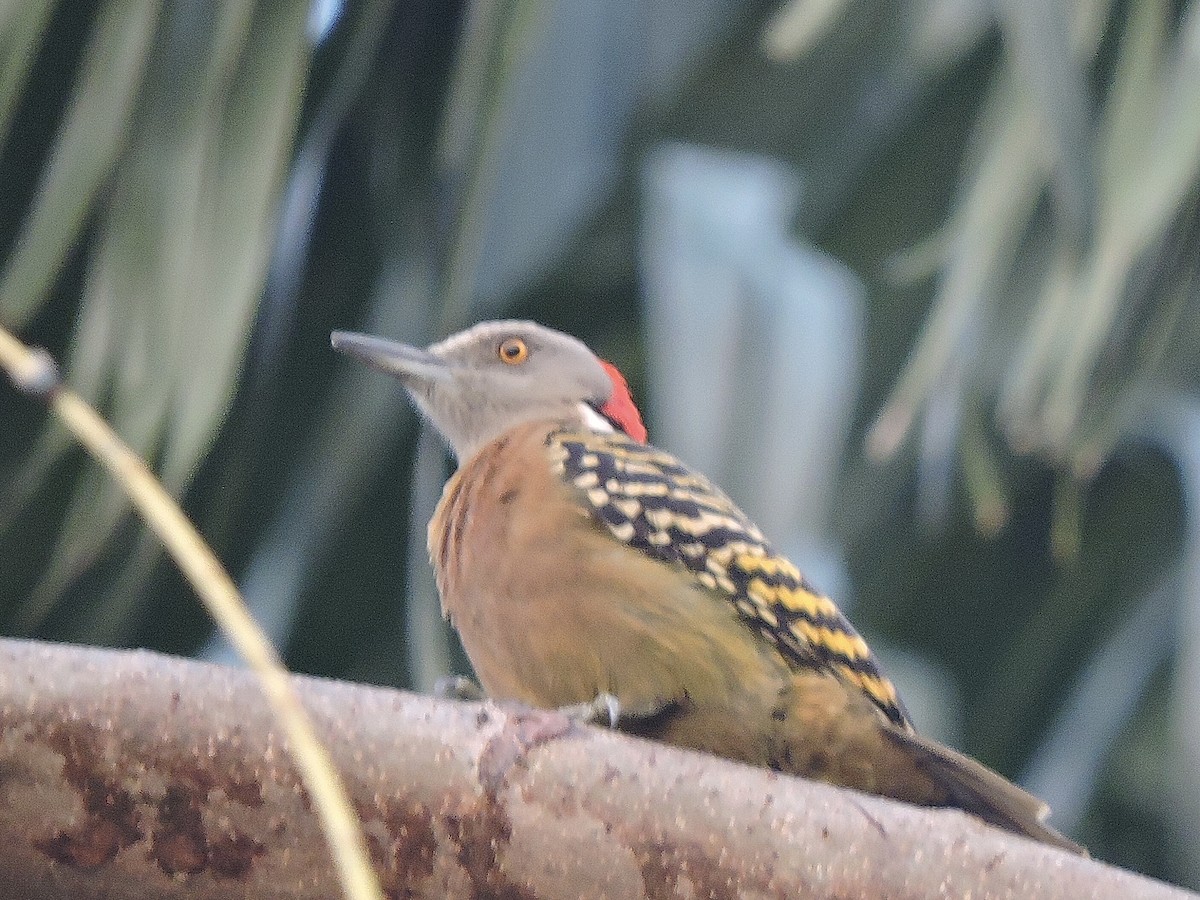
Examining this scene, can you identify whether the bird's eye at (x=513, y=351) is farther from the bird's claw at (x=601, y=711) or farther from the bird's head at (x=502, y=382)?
the bird's claw at (x=601, y=711)

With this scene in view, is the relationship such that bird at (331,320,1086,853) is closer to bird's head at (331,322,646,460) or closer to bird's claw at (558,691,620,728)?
bird's claw at (558,691,620,728)

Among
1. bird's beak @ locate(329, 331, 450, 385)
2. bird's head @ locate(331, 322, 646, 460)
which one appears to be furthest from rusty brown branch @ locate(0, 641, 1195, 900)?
bird's head @ locate(331, 322, 646, 460)

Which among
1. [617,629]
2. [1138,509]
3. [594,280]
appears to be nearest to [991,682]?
[1138,509]

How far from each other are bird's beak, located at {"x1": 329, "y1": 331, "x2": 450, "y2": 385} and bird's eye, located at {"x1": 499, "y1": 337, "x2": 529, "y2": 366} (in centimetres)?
11

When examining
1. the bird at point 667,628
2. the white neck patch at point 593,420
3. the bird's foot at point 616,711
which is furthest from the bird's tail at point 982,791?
the white neck patch at point 593,420

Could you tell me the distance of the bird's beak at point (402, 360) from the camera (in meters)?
2.87

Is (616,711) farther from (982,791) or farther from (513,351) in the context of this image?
(513,351)

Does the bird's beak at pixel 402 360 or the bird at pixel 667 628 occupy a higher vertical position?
the bird's beak at pixel 402 360

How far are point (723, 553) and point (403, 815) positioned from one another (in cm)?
117

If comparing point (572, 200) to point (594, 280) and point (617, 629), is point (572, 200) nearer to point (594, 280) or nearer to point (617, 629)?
point (594, 280)

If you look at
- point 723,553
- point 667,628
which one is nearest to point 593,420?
point 723,553

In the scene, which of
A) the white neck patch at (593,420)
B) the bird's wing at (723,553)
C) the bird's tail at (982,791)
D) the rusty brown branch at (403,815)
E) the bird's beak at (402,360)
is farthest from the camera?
the white neck patch at (593,420)

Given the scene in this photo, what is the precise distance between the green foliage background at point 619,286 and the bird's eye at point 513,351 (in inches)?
6.5

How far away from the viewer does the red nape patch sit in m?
3.15
